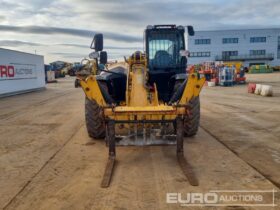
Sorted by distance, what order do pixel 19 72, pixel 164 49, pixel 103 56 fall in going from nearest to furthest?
pixel 103 56, pixel 164 49, pixel 19 72

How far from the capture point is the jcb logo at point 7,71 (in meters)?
21.1

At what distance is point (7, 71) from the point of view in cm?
2189

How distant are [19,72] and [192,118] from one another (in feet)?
Result: 62.8

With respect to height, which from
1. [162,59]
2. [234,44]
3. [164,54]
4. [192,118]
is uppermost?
[234,44]

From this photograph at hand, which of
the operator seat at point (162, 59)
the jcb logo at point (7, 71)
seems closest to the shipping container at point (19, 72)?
the jcb logo at point (7, 71)

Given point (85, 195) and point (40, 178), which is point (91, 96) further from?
point (85, 195)

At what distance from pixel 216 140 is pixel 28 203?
15.4 feet

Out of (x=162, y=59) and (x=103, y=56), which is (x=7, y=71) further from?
(x=103, y=56)

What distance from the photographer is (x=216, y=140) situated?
7.79 metres

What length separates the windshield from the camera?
885 cm

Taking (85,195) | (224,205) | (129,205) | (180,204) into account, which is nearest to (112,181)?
(85,195)

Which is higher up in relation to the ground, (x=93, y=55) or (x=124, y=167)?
(x=93, y=55)

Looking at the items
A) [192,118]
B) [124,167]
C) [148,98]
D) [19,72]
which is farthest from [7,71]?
[124,167]

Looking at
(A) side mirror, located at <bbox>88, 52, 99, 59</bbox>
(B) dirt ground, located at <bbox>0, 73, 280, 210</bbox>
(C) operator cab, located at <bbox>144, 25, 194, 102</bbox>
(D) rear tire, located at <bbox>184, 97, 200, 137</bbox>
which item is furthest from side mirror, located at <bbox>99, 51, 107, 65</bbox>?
(D) rear tire, located at <bbox>184, 97, 200, 137</bbox>
